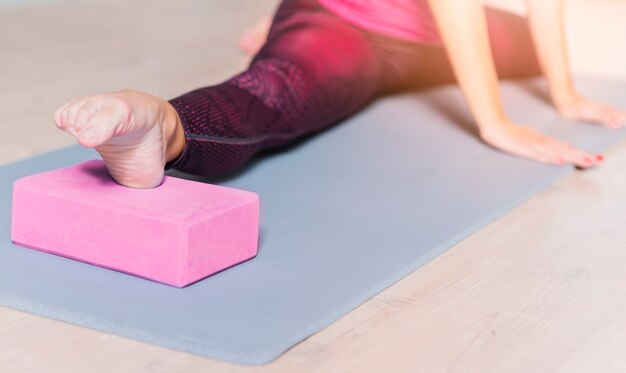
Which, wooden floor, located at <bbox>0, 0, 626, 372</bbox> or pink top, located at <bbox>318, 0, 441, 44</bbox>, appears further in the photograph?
pink top, located at <bbox>318, 0, 441, 44</bbox>

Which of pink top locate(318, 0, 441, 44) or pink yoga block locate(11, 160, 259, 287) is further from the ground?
pink yoga block locate(11, 160, 259, 287)

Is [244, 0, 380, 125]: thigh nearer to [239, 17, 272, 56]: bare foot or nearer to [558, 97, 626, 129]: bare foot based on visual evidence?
[558, 97, 626, 129]: bare foot

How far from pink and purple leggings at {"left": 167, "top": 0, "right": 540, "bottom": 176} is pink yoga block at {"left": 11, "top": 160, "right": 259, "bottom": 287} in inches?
6.7

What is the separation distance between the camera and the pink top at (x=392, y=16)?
213cm

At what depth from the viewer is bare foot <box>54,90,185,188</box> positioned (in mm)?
1248

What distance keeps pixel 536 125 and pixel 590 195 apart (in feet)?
1.39

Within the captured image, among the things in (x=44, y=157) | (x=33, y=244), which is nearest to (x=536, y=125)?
(x=44, y=157)

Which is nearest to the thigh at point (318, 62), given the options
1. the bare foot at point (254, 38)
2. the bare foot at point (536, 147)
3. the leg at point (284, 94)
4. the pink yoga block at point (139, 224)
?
the leg at point (284, 94)

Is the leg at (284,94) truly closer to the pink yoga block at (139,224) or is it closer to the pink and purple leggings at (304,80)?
the pink and purple leggings at (304,80)

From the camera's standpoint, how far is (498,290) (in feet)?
4.53

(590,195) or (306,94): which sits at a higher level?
(306,94)

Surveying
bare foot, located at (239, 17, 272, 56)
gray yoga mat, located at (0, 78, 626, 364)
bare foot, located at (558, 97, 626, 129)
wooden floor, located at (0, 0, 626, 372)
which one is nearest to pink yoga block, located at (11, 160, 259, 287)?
gray yoga mat, located at (0, 78, 626, 364)

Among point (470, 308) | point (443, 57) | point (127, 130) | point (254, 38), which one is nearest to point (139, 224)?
point (127, 130)

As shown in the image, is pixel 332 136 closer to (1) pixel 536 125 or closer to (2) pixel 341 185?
(2) pixel 341 185
